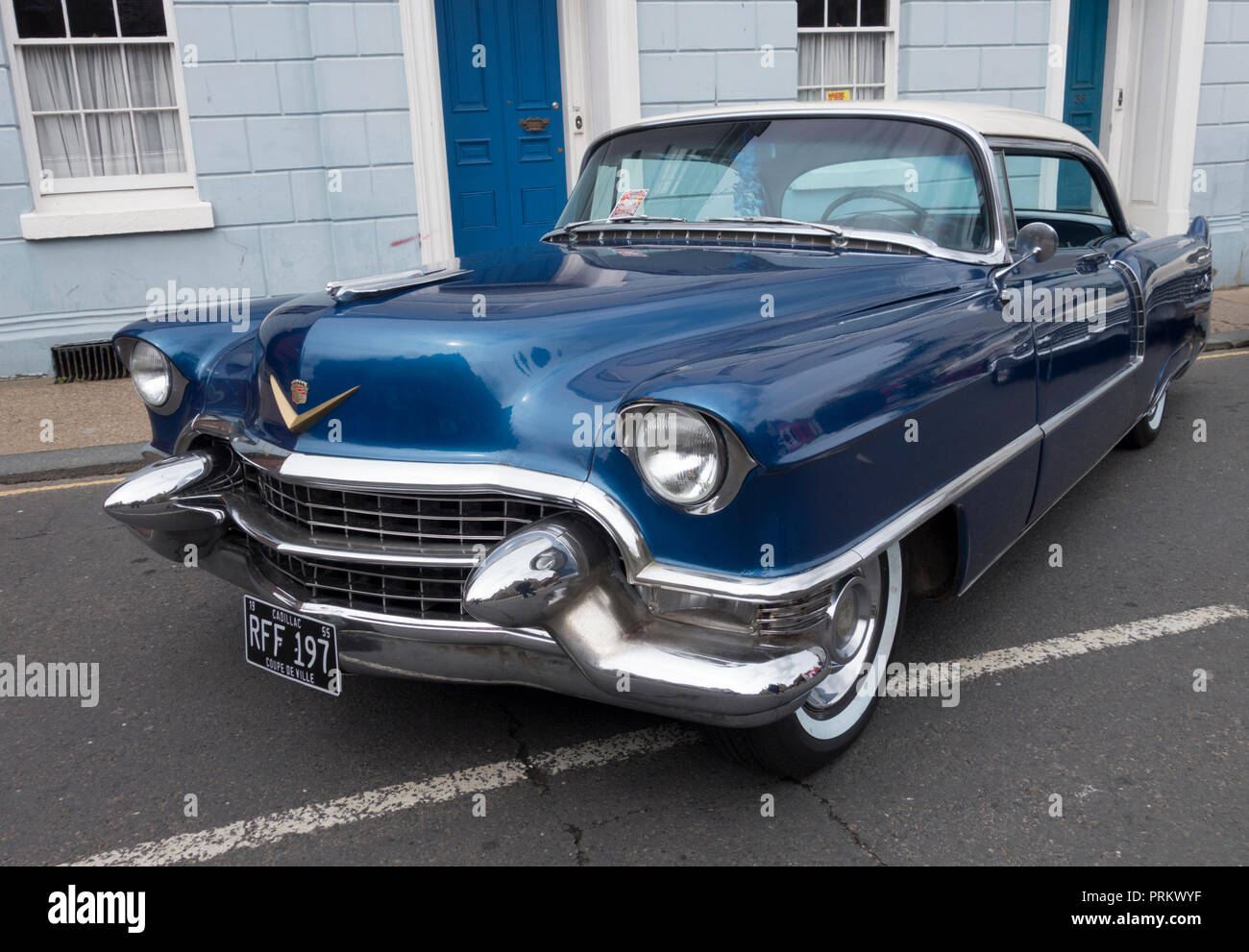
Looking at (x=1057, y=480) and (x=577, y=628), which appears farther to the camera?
(x=1057, y=480)

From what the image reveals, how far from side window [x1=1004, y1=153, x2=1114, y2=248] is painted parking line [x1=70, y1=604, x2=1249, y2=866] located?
2.08 metres

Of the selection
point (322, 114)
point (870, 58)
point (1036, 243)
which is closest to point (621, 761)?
point (1036, 243)

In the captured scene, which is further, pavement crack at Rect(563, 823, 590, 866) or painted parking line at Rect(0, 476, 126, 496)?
painted parking line at Rect(0, 476, 126, 496)

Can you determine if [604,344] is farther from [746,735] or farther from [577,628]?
[746,735]

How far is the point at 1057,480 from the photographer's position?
11.3ft

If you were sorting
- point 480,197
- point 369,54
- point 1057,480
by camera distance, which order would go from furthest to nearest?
point 480,197, point 369,54, point 1057,480

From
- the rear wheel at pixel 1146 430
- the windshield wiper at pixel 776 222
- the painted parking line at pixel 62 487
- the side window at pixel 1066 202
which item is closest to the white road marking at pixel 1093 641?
the windshield wiper at pixel 776 222

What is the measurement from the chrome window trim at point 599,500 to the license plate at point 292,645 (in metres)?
0.32

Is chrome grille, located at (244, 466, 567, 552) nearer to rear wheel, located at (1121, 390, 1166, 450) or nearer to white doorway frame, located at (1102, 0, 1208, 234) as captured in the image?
rear wheel, located at (1121, 390, 1166, 450)

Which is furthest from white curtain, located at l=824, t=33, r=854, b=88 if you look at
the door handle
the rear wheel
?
the door handle

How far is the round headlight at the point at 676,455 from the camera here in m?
2.02

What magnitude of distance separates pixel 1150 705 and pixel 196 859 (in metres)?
2.37

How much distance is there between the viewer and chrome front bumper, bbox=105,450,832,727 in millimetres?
2021

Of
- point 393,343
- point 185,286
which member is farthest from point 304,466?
point 185,286
